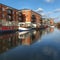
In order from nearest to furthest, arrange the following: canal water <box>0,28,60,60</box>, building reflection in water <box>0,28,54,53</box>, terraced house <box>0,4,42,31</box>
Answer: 1. canal water <box>0,28,60,60</box>
2. building reflection in water <box>0,28,54,53</box>
3. terraced house <box>0,4,42,31</box>

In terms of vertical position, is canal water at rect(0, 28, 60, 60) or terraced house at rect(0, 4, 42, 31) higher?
terraced house at rect(0, 4, 42, 31)

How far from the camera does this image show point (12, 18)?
69.6m

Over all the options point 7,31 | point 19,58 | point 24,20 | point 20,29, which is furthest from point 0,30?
point 24,20

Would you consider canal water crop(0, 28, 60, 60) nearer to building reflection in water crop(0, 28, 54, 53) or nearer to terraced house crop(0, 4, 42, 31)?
building reflection in water crop(0, 28, 54, 53)

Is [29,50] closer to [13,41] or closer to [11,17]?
[13,41]

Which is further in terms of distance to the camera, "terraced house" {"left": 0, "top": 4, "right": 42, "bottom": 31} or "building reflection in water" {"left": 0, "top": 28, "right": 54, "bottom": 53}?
"terraced house" {"left": 0, "top": 4, "right": 42, "bottom": 31}

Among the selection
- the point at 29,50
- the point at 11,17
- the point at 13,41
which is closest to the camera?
the point at 29,50

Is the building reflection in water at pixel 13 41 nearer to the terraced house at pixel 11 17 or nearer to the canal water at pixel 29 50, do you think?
the canal water at pixel 29 50

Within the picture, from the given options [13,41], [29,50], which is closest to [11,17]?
[13,41]

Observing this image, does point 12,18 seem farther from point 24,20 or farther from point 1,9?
point 24,20

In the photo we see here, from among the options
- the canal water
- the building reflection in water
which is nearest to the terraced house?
the building reflection in water

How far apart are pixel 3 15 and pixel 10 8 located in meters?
7.81

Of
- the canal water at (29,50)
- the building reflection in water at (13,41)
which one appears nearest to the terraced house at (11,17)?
the building reflection in water at (13,41)

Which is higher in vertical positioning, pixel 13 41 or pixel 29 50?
pixel 29 50
